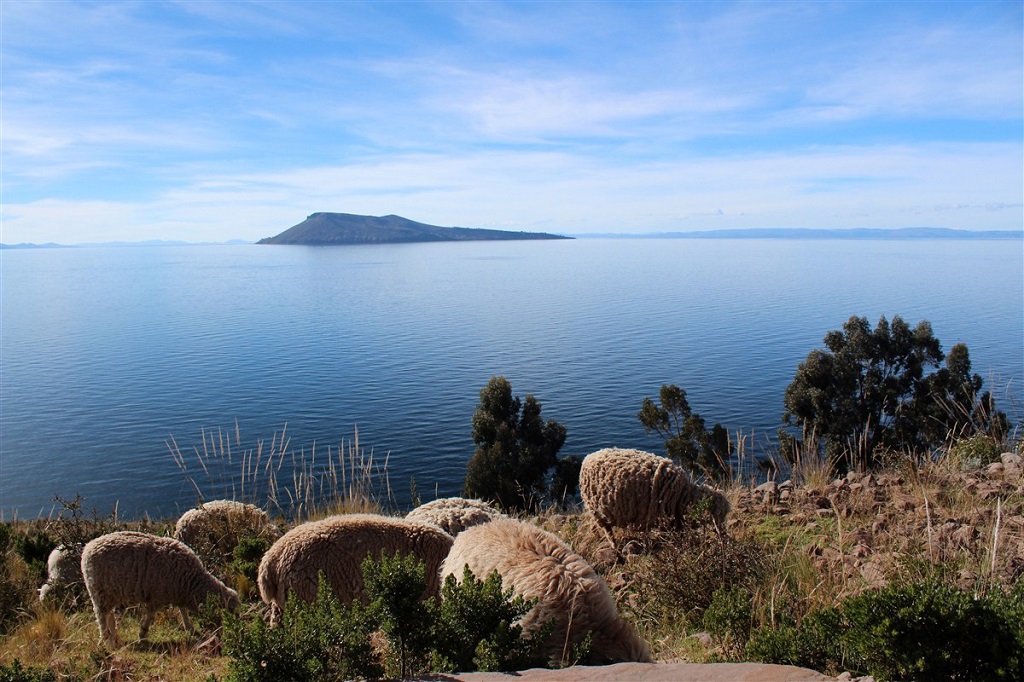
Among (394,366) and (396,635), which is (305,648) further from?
(394,366)

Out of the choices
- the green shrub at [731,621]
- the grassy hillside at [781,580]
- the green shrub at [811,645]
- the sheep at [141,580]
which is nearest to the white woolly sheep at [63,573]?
the grassy hillside at [781,580]

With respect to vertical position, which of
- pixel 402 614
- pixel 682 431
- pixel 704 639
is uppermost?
pixel 402 614

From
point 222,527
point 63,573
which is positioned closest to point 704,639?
point 222,527

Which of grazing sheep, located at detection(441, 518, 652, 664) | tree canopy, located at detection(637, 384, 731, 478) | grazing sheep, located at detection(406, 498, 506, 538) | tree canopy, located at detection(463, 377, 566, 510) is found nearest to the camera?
grazing sheep, located at detection(441, 518, 652, 664)

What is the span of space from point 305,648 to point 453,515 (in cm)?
363

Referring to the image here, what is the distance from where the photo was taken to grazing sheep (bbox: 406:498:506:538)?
297 inches

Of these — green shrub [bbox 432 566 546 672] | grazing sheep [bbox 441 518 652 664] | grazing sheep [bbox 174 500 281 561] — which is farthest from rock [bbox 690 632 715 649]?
grazing sheep [bbox 174 500 281 561]

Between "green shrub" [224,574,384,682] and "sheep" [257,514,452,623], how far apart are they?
1.67m

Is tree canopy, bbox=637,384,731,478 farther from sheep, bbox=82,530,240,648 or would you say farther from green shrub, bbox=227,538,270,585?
sheep, bbox=82,530,240,648

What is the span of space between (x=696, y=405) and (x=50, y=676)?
154 feet

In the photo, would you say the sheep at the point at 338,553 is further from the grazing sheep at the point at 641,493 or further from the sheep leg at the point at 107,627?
the grazing sheep at the point at 641,493

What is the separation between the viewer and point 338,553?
6098 millimetres

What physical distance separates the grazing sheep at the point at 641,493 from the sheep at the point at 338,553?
2.83 metres

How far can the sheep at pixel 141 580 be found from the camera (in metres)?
7.09
